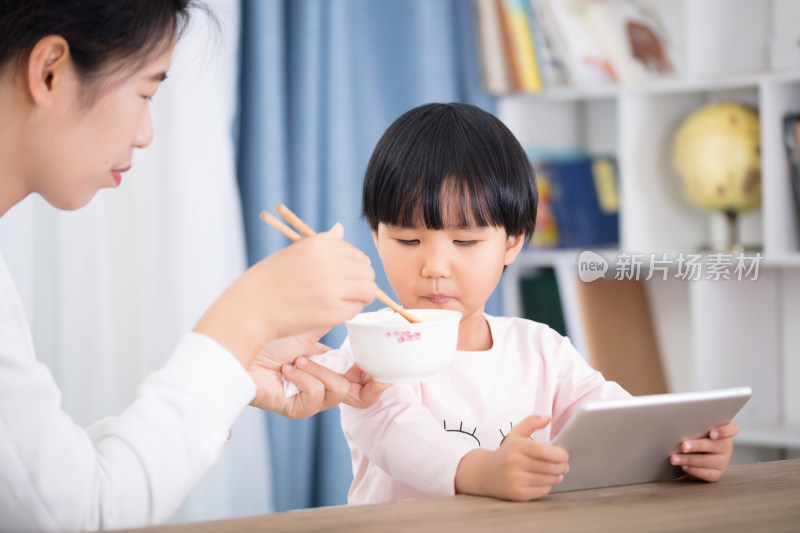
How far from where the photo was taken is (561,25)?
2.81 m

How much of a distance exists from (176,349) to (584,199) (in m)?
2.28

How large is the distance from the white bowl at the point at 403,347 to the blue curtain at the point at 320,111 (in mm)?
1566

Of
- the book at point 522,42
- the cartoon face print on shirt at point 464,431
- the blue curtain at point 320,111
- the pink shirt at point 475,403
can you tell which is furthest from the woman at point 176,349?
the book at point 522,42

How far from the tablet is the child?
10.8 inches

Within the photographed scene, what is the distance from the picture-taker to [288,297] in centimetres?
87

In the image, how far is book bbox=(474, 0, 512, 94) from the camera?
286 cm

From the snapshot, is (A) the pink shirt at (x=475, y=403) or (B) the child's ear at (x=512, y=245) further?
(B) the child's ear at (x=512, y=245)

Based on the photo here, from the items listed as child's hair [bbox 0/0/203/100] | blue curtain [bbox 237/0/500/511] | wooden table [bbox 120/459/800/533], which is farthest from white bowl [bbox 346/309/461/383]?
blue curtain [bbox 237/0/500/511]

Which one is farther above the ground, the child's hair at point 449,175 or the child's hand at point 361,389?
the child's hair at point 449,175

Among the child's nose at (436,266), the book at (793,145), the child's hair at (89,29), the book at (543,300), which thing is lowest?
the book at (543,300)

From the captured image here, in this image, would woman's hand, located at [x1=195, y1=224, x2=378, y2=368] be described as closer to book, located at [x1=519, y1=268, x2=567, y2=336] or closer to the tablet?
the tablet

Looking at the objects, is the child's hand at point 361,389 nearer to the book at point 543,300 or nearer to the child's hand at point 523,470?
the child's hand at point 523,470

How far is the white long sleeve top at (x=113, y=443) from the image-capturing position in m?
0.76

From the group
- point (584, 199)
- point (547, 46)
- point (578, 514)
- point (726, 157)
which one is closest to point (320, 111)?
point (547, 46)
